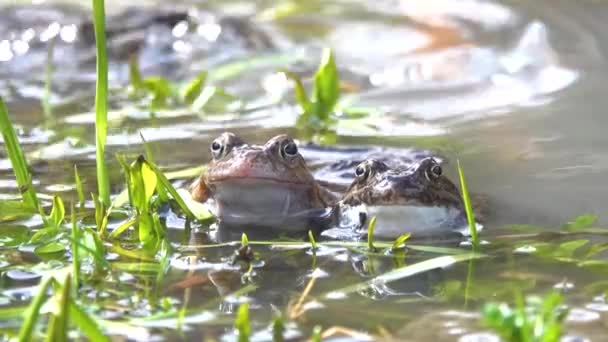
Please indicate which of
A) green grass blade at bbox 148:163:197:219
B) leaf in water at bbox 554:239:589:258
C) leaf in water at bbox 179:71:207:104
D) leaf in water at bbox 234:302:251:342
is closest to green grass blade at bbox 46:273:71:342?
leaf in water at bbox 234:302:251:342

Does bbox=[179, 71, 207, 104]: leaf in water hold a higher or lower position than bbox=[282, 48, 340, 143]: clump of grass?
higher

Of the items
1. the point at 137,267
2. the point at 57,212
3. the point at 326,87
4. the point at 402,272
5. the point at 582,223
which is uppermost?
the point at 326,87

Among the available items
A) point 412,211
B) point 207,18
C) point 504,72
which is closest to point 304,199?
point 412,211

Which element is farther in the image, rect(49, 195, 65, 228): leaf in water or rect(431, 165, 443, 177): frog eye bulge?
rect(431, 165, 443, 177): frog eye bulge

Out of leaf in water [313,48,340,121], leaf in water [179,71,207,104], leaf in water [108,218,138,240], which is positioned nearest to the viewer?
leaf in water [108,218,138,240]

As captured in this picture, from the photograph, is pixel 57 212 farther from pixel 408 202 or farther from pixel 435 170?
pixel 435 170

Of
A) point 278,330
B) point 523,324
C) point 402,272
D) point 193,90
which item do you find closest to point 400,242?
point 402,272

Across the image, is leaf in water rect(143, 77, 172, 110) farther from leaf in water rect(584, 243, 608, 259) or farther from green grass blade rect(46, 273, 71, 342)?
green grass blade rect(46, 273, 71, 342)
